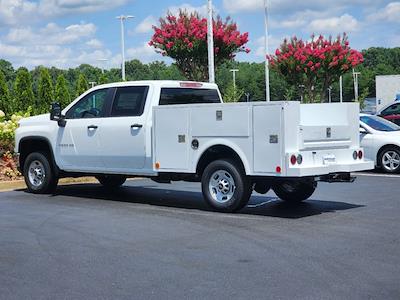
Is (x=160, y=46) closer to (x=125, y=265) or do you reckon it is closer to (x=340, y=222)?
(x=340, y=222)

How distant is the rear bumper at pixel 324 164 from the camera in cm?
953

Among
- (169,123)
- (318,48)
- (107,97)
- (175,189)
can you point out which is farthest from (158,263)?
(318,48)

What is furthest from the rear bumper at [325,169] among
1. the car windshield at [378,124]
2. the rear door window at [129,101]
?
the car windshield at [378,124]

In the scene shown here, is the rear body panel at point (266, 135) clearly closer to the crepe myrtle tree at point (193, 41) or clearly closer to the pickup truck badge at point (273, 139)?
the pickup truck badge at point (273, 139)

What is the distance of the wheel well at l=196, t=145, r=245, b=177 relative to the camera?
33.7 ft

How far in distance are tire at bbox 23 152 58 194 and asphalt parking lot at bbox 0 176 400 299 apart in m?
0.69

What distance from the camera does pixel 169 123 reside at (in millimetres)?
10812

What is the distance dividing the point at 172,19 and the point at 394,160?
12.2 m

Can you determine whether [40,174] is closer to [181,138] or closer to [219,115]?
[181,138]

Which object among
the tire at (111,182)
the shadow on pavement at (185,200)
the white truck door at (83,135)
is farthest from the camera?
the tire at (111,182)

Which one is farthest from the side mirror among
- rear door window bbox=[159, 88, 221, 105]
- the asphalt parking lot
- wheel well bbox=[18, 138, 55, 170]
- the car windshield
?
the car windshield

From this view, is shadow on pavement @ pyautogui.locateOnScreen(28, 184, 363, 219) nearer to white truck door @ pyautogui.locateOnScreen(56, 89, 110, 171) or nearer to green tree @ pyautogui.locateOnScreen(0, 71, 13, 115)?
white truck door @ pyautogui.locateOnScreen(56, 89, 110, 171)

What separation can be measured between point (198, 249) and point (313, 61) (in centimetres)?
2378

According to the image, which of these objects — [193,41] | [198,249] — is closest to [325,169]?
[198,249]
